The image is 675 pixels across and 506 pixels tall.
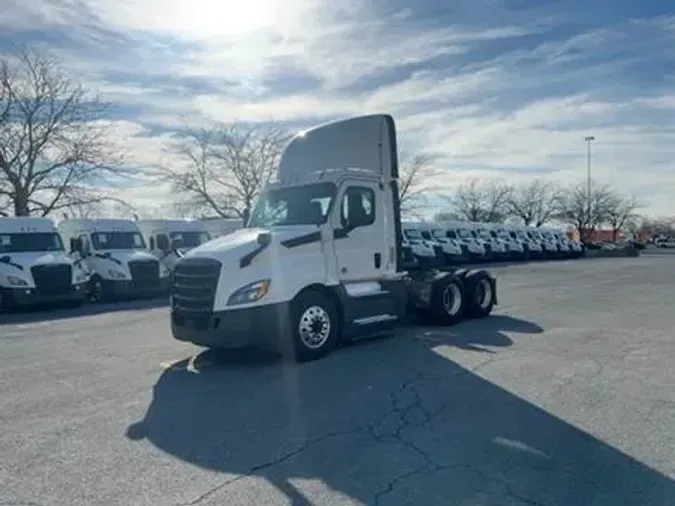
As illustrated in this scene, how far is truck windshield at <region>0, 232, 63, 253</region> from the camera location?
16703mm

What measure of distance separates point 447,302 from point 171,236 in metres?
13.7

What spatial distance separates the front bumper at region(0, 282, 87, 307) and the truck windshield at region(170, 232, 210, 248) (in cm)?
568

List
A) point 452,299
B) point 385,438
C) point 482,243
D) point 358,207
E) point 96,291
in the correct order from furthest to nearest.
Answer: point 482,243 → point 96,291 → point 452,299 → point 358,207 → point 385,438

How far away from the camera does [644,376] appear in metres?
7.02

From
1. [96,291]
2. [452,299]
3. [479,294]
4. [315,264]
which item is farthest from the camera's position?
[96,291]

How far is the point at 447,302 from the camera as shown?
37.4 ft

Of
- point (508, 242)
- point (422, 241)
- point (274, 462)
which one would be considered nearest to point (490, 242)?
point (508, 242)

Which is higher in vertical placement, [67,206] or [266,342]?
[67,206]

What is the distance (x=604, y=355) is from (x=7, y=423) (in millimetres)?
7335

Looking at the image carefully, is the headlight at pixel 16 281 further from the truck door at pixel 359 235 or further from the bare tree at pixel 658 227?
the bare tree at pixel 658 227

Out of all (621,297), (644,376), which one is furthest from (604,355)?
(621,297)

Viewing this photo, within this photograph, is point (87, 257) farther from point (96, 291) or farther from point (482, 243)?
point (482, 243)

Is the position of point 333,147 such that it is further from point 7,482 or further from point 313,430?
point 7,482

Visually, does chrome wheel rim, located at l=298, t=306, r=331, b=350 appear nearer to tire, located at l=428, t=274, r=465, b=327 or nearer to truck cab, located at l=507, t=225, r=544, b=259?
tire, located at l=428, t=274, r=465, b=327
